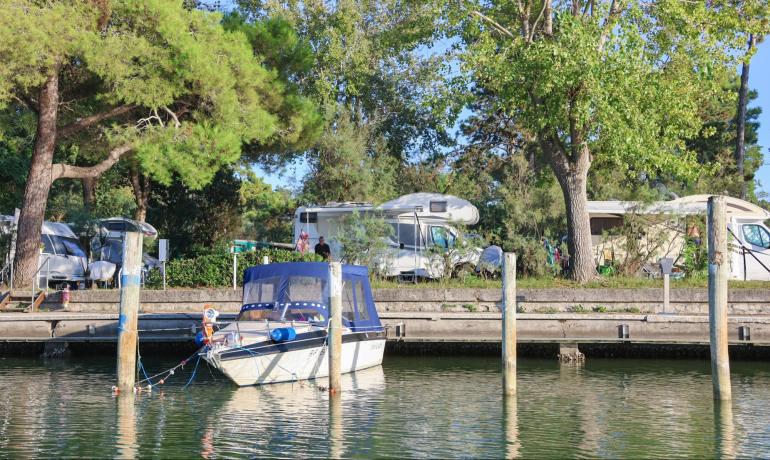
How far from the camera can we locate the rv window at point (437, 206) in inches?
1195

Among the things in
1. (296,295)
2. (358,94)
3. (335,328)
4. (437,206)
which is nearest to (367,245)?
(437,206)

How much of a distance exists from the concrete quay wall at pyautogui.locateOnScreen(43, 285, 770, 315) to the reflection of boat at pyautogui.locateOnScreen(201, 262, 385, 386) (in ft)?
13.4

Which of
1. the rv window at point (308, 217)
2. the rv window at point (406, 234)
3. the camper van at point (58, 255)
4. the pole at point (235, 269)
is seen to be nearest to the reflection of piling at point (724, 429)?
the pole at point (235, 269)

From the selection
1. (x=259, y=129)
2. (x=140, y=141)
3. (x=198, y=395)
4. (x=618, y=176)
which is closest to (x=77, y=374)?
(x=198, y=395)

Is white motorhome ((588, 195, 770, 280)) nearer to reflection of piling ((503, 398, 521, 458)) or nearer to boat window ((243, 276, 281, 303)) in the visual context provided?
boat window ((243, 276, 281, 303))

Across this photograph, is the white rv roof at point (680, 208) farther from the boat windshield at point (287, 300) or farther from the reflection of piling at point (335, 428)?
the reflection of piling at point (335, 428)

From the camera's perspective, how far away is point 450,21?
91.0 feet

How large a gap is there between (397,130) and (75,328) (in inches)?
1079

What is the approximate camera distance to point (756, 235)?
1212 inches

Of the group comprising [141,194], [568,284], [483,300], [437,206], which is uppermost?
[141,194]

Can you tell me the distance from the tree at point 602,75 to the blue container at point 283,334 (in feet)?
36.8

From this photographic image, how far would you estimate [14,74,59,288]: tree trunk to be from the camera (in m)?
Answer: 27.5

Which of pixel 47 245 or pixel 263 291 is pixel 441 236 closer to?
pixel 263 291

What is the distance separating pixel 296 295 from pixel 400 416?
15.9 feet
